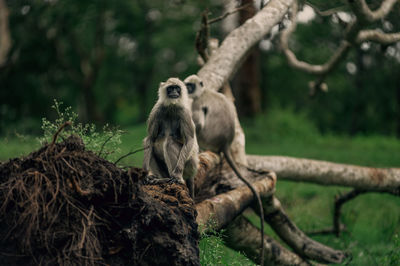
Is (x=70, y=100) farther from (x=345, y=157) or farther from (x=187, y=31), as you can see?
(x=345, y=157)

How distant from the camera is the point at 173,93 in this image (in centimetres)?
476

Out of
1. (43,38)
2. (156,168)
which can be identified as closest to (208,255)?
(156,168)

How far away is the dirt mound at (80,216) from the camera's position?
2576 mm

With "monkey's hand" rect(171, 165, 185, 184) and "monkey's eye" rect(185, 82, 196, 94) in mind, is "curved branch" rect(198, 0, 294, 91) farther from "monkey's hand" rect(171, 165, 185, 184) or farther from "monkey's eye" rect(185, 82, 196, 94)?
"monkey's hand" rect(171, 165, 185, 184)

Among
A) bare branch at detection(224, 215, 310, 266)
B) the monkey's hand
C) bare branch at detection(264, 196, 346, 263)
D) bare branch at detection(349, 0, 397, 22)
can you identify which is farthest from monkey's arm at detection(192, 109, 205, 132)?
the monkey's hand

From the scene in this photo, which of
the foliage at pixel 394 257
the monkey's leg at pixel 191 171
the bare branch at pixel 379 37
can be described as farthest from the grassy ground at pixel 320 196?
the bare branch at pixel 379 37

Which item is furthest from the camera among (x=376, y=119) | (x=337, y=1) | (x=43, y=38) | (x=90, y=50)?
(x=90, y=50)

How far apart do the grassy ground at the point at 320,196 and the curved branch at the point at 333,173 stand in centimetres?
51

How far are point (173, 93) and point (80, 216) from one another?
7.47 feet

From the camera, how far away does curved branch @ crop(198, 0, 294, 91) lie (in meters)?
7.00

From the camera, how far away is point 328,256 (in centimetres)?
625

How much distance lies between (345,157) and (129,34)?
61.4 feet

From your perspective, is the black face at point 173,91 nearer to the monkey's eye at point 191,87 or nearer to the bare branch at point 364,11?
the monkey's eye at point 191,87

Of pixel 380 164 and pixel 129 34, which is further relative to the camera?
pixel 129 34
